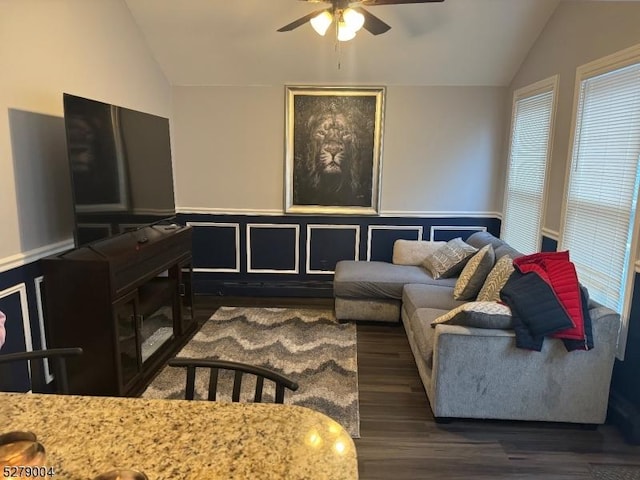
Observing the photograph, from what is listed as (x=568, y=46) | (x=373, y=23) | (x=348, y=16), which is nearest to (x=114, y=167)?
(x=348, y=16)

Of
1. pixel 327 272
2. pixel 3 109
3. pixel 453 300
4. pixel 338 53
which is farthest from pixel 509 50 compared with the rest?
pixel 3 109

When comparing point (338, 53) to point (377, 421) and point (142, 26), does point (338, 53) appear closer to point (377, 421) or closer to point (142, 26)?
point (142, 26)

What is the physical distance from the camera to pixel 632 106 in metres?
2.68

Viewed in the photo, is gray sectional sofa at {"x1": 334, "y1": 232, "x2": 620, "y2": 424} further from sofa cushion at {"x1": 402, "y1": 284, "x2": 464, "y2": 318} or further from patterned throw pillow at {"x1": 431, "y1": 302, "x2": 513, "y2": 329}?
sofa cushion at {"x1": 402, "y1": 284, "x2": 464, "y2": 318}

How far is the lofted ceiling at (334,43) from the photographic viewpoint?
3836 millimetres

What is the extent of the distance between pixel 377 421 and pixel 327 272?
2506 mm

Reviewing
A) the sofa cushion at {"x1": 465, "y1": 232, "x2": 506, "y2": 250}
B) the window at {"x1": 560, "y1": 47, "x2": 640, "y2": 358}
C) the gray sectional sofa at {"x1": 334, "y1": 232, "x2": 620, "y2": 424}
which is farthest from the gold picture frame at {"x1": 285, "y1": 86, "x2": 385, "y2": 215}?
the gray sectional sofa at {"x1": 334, "y1": 232, "x2": 620, "y2": 424}

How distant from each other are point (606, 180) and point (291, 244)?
10.1 feet

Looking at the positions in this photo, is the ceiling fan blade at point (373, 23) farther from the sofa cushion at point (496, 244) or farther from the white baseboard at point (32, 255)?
the white baseboard at point (32, 255)

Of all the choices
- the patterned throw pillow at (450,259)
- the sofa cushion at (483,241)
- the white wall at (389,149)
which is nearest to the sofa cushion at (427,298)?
the patterned throw pillow at (450,259)

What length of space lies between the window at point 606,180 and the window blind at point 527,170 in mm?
505

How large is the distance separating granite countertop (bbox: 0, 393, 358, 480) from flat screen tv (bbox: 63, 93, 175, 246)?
1.75 metres

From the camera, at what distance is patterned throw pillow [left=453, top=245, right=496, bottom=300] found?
3518mm

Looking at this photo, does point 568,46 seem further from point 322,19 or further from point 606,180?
point 322,19
